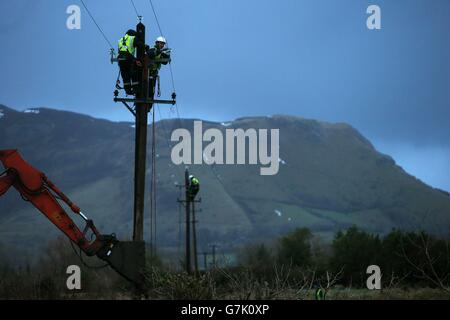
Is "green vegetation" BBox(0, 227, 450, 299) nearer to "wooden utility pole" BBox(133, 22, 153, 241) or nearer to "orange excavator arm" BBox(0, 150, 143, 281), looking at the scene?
"orange excavator arm" BBox(0, 150, 143, 281)

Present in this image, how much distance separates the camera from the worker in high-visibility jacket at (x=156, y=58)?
17938mm

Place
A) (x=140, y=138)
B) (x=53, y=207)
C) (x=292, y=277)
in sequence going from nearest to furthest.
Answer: (x=53, y=207) < (x=140, y=138) < (x=292, y=277)

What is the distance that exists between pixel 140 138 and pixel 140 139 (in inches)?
1.2

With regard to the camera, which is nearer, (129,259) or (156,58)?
(129,259)

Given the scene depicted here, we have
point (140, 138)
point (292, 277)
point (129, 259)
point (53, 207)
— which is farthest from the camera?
point (292, 277)

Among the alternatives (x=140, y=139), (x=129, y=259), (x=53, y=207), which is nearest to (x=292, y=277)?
(x=129, y=259)

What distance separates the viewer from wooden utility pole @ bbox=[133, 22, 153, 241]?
1742 centimetres

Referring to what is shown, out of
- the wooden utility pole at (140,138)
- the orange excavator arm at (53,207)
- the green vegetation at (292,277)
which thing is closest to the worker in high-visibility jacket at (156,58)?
the wooden utility pole at (140,138)

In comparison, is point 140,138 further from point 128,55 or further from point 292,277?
point 292,277

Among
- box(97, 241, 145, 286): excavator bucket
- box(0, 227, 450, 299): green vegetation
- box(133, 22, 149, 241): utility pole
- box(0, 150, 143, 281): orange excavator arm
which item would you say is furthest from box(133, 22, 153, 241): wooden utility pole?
box(0, 227, 450, 299): green vegetation

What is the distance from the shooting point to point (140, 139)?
17594 millimetres

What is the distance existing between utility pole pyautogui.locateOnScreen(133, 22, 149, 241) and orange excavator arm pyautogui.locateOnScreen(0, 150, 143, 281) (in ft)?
1.87
